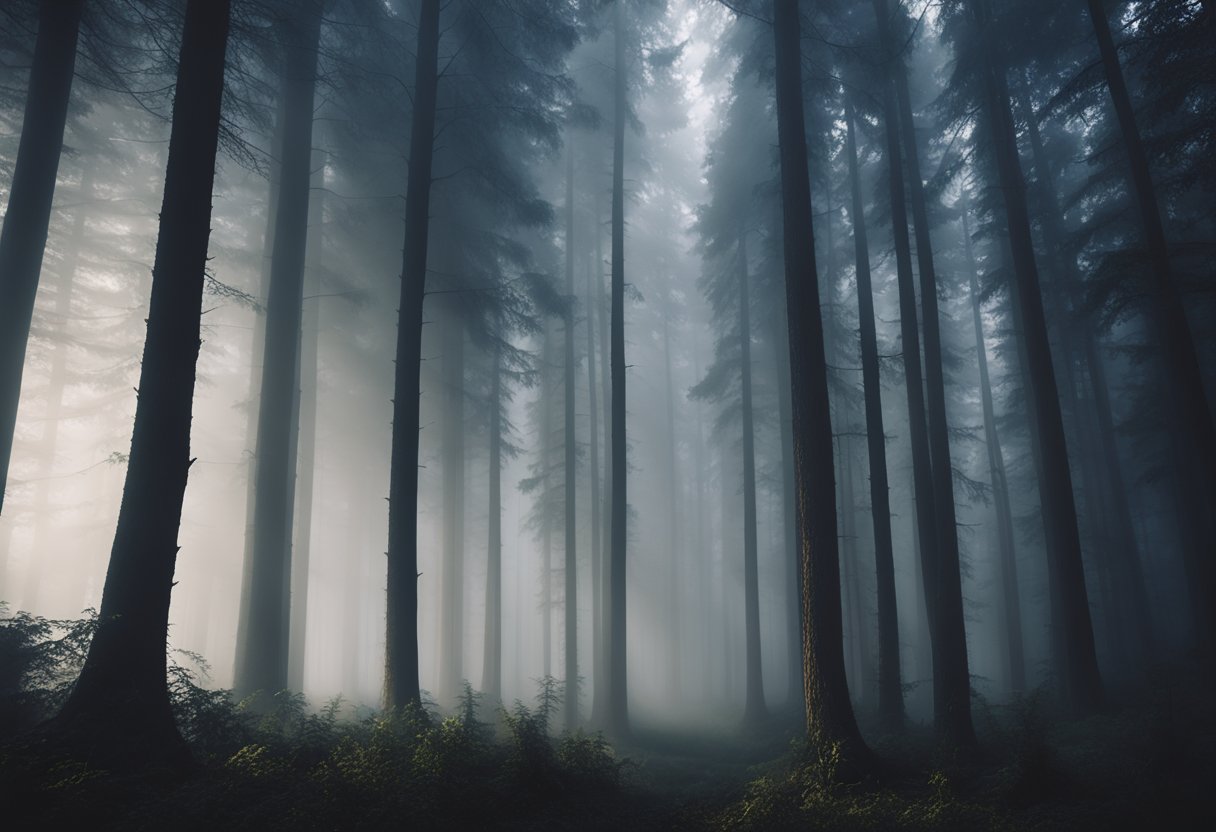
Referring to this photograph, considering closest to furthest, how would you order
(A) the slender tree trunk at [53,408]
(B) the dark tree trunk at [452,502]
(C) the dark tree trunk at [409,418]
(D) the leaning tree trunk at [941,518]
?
1. (C) the dark tree trunk at [409,418]
2. (D) the leaning tree trunk at [941,518]
3. (B) the dark tree trunk at [452,502]
4. (A) the slender tree trunk at [53,408]

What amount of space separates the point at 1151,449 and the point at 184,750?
2468 cm

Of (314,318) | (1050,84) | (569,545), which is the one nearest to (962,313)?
(1050,84)

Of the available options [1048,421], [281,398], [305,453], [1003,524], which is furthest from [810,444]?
[1003,524]

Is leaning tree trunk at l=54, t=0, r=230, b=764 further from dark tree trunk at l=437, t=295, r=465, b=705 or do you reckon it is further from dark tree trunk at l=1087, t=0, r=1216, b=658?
dark tree trunk at l=1087, t=0, r=1216, b=658

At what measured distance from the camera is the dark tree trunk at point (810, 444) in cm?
762

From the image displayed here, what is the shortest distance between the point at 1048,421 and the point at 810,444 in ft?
21.8

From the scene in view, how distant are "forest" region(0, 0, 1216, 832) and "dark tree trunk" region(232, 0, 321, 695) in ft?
0.24

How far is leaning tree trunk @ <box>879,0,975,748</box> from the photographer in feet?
32.1

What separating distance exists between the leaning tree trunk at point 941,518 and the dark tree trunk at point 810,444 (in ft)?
9.95

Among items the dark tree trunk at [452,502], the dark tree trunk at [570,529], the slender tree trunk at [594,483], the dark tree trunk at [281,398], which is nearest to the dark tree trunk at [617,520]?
the dark tree trunk at [570,529]

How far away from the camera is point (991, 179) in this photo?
14.9m

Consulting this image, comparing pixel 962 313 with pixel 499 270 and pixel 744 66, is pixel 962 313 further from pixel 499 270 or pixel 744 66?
pixel 499 270

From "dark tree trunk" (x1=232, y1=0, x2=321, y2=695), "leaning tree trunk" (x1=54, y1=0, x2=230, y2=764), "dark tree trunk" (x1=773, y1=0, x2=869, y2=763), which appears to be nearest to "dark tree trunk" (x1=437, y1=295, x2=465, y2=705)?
"dark tree trunk" (x1=232, y1=0, x2=321, y2=695)

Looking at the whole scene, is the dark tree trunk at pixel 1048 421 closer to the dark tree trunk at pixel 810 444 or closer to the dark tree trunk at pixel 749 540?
the dark tree trunk at pixel 810 444
